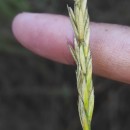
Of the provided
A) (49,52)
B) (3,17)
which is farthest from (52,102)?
(49,52)

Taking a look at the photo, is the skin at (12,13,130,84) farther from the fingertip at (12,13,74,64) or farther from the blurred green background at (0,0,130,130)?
the blurred green background at (0,0,130,130)

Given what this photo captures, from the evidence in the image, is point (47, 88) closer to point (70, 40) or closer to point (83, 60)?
point (70, 40)

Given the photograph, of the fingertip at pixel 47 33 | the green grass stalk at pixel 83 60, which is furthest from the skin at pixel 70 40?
the green grass stalk at pixel 83 60

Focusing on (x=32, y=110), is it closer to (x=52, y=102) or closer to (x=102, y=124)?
(x=52, y=102)

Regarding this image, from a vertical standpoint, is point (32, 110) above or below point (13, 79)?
below

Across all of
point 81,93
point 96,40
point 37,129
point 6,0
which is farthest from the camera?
point 37,129
